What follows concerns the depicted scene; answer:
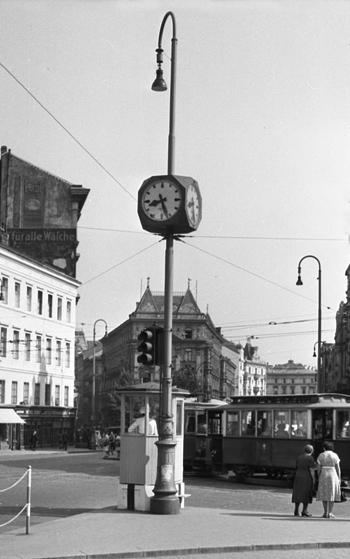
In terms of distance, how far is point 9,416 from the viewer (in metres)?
59.2

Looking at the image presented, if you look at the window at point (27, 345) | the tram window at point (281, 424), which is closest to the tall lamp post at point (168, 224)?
the tram window at point (281, 424)

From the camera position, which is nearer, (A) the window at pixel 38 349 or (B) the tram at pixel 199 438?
(B) the tram at pixel 199 438

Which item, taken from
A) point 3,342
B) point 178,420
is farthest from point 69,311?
point 178,420

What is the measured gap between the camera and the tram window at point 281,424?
30.2m

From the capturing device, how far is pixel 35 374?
222 ft

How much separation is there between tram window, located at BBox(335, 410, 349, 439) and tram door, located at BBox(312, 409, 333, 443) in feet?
0.80

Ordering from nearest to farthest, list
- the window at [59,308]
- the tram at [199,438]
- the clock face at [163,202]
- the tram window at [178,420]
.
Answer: the clock face at [163,202] → the tram window at [178,420] → the tram at [199,438] → the window at [59,308]

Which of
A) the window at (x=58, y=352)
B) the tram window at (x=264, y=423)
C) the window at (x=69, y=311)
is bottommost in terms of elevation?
the tram window at (x=264, y=423)

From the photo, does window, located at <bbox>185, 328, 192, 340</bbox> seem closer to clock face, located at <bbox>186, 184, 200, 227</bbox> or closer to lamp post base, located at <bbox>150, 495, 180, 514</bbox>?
clock face, located at <bbox>186, 184, 200, 227</bbox>

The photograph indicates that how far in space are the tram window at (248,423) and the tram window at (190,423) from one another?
501 centimetres

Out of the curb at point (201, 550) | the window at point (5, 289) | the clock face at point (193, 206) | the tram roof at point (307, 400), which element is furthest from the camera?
the window at point (5, 289)

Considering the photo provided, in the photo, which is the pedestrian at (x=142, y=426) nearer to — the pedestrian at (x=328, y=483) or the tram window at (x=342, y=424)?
the pedestrian at (x=328, y=483)

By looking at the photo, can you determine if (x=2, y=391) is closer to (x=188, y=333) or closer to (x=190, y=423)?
(x=190, y=423)

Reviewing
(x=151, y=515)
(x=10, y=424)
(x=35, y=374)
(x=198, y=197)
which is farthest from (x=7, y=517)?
(x=35, y=374)
